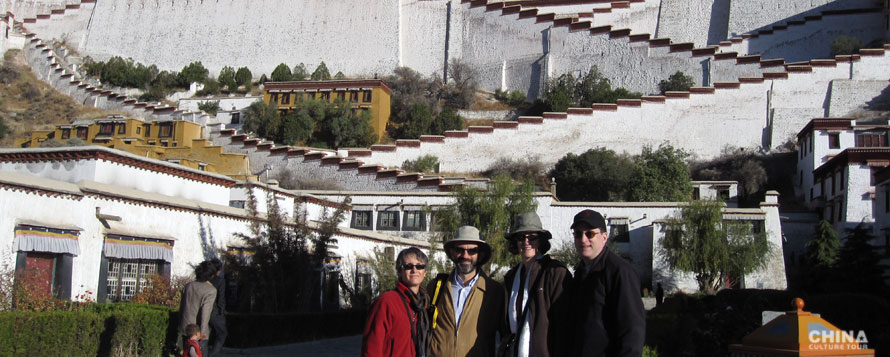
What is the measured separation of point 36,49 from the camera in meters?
50.0

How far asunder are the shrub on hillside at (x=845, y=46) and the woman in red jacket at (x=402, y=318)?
38.8 meters

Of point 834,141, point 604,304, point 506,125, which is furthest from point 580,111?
point 604,304

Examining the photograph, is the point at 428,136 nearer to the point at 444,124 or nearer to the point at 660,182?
the point at 444,124

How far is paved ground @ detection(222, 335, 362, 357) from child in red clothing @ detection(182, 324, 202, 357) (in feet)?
8.73

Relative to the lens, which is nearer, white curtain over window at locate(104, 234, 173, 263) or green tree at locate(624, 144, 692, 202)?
white curtain over window at locate(104, 234, 173, 263)

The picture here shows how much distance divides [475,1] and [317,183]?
19377 millimetres

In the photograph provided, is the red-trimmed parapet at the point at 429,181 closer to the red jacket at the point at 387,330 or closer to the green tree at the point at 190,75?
the green tree at the point at 190,75

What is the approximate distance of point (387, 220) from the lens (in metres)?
25.5

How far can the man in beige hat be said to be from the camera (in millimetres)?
5051

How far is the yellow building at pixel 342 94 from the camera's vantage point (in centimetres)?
4094

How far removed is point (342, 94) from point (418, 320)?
3743 centimetres

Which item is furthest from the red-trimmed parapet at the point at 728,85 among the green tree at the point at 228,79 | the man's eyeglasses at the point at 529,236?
the man's eyeglasses at the point at 529,236

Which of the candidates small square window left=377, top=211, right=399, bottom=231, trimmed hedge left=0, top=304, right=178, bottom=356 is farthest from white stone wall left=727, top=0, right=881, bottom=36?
trimmed hedge left=0, top=304, right=178, bottom=356

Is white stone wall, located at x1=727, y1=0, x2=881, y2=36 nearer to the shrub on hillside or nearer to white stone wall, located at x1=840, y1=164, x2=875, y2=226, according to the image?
the shrub on hillside
